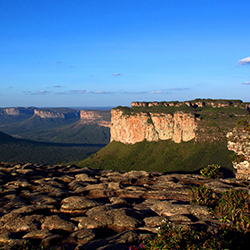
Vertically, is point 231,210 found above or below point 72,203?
above

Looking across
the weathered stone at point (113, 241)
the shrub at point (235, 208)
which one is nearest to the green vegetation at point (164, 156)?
the shrub at point (235, 208)

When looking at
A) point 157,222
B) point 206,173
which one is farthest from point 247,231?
point 206,173

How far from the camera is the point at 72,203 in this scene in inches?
A: 1118

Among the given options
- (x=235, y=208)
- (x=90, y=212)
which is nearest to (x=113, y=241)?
(x=90, y=212)

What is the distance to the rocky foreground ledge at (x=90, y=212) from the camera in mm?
19938

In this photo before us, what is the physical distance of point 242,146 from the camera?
48.2m

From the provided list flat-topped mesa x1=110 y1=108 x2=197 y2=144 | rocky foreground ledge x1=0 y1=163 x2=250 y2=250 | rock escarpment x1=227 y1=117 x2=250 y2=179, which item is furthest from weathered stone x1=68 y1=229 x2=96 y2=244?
flat-topped mesa x1=110 y1=108 x2=197 y2=144

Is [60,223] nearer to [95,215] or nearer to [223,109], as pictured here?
[95,215]

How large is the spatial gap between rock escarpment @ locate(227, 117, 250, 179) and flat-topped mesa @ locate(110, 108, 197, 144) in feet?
240

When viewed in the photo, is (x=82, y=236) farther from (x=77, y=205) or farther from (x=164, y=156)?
(x=164, y=156)

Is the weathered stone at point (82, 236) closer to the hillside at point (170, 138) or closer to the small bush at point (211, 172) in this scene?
the small bush at point (211, 172)

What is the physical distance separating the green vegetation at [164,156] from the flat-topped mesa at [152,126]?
396 cm

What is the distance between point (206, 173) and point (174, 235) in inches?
1765

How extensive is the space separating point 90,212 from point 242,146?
3567 cm
